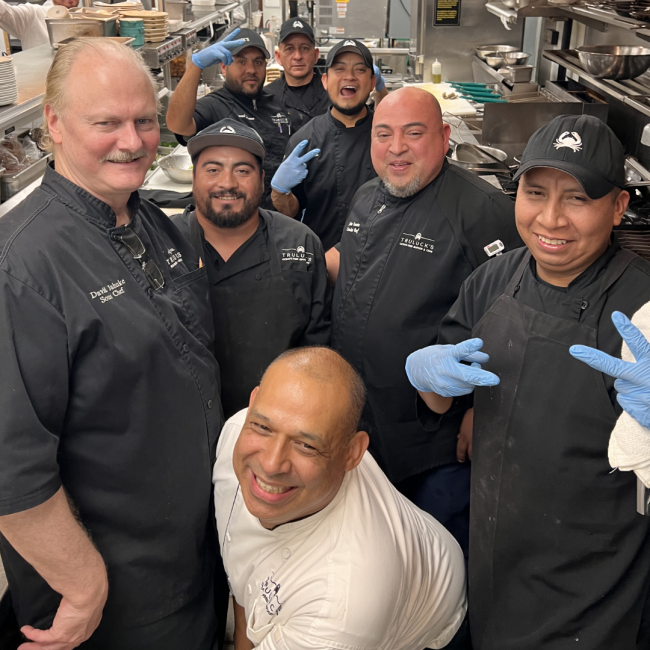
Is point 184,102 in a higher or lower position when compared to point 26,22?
lower

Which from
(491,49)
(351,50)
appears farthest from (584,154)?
(491,49)

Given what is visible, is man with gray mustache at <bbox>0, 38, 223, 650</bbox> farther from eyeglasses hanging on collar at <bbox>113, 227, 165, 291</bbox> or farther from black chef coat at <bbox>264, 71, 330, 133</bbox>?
black chef coat at <bbox>264, 71, 330, 133</bbox>

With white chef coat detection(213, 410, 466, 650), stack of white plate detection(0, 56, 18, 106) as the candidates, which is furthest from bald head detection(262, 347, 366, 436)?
stack of white plate detection(0, 56, 18, 106)

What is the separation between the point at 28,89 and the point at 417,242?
1.65 m

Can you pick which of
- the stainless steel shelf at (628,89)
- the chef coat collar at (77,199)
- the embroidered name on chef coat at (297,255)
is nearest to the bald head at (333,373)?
the chef coat collar at (77,199)

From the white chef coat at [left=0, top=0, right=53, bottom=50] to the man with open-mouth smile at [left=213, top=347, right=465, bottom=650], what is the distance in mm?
5456

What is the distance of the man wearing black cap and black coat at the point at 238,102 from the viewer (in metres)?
3.70

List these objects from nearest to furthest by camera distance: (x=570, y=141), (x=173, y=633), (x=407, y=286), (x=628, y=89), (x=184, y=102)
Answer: (x=570, y=141)
(x=173, y=633)
(x=407, y=286)
(x=628, y=89)
(x=184, y=102)

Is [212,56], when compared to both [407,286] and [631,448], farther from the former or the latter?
[631,448]

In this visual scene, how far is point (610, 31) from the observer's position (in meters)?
3.83

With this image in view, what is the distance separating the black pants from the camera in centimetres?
163

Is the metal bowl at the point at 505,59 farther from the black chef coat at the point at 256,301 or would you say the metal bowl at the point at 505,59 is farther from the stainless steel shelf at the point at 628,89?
the black chef coat at the point at 256,301

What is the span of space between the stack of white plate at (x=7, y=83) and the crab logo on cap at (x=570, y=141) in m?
1.85

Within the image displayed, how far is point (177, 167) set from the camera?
3977 mm
